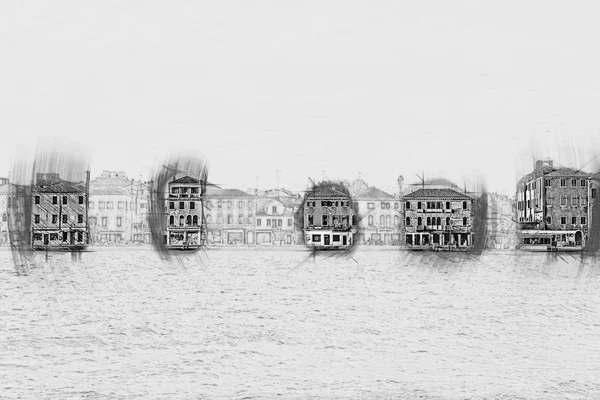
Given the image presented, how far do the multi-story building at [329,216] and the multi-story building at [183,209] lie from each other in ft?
1.75

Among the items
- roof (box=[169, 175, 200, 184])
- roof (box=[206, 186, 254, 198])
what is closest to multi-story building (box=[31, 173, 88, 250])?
roof (box=[169, 175, 200, 184])

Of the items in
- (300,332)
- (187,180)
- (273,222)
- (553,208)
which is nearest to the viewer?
(187,180)

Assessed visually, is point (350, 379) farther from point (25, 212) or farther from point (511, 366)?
point (25, 212)

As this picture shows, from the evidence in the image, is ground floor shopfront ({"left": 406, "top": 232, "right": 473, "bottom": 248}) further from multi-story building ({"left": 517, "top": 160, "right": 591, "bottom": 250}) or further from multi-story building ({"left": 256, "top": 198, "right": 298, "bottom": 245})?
multi-story building ({"left": 256, "top": 198, "right": 298, "bottom": 245})

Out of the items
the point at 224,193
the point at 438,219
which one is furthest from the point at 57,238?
the point at 438,219

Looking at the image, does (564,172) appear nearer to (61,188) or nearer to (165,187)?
(165,187)

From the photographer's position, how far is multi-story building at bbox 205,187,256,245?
145 inches

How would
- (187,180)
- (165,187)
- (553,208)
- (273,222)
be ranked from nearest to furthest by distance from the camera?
(165,187) < (187,180) < (553,208) < (273,222)

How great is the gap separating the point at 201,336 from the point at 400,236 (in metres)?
4.71

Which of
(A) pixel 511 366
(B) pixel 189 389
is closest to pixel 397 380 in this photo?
(A) pixel 511 366

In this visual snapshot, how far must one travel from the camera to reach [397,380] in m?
6.85

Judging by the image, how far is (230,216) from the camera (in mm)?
3814

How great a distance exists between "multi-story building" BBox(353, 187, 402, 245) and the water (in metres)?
0.37

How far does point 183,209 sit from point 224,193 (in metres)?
0.25
